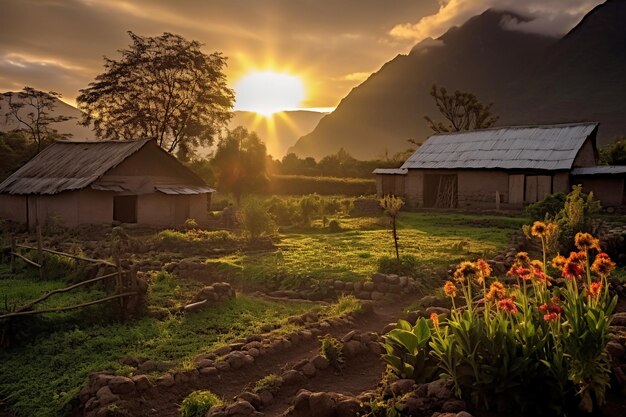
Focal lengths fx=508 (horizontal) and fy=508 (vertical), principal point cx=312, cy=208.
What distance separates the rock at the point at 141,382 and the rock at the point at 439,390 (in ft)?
12.3

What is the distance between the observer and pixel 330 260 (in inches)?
572

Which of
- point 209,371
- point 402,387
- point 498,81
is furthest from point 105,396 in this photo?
point 498,81

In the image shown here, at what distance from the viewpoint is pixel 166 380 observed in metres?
6.96

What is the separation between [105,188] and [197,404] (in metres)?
18.1

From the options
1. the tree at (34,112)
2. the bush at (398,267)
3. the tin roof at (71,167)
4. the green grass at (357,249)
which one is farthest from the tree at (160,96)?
the bush at (398,267)

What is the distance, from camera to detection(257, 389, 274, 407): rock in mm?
6382

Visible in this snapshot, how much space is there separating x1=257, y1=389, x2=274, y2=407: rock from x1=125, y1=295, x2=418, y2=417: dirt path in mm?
75

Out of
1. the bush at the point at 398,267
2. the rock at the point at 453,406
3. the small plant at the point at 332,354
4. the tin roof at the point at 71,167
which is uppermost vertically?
the tin roof at the point at 71,167

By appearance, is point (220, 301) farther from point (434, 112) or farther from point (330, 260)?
point (434, 112)

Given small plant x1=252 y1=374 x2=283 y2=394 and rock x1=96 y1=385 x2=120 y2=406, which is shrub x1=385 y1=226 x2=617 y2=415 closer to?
small plant x1=252 y1=374 x2=283 y2=394

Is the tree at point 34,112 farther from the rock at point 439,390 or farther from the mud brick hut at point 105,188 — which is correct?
the rock at point 439,390

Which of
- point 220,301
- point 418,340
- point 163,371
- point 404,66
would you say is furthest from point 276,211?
point 404,66

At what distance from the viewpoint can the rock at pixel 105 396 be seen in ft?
21.0

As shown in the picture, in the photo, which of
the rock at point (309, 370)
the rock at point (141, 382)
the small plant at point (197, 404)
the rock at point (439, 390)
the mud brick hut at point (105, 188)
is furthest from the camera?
the mud brick hut at point (105, 188)
